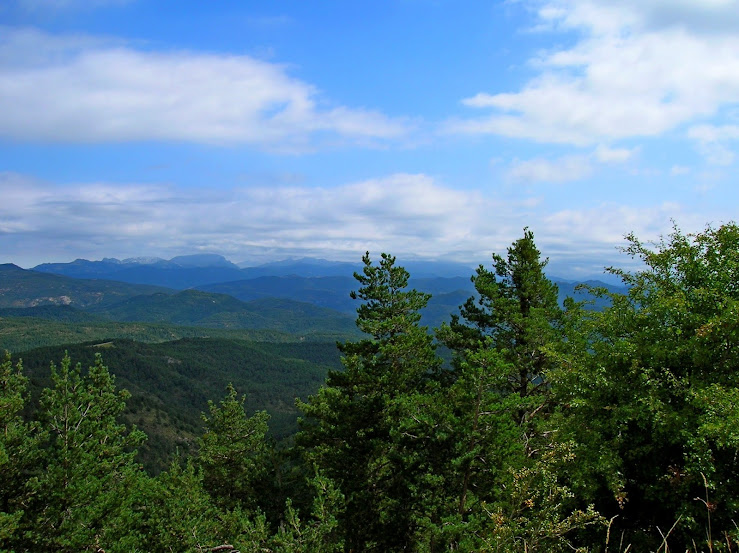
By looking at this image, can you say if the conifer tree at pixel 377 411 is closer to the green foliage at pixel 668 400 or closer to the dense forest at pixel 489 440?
the dense forest at pixel 489 440

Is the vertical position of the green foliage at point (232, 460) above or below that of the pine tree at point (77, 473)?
below

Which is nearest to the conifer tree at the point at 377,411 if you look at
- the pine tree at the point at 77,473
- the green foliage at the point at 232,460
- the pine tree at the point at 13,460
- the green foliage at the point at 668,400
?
the green foliage at the point at 232,460

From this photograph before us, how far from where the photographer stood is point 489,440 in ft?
49.9

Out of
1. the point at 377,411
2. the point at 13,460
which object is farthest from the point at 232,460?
the point at 13,460

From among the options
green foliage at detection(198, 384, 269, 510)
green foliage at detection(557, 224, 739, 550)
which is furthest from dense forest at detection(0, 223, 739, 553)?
green foliage at detection(198, 384, 269, 510)

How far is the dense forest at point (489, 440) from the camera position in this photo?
1066cm

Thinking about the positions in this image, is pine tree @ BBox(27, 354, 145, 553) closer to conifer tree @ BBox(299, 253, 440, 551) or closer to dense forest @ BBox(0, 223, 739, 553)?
dense forest @ BBox(0, 223, 739, 553)

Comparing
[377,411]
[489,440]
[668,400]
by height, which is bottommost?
[377,411]

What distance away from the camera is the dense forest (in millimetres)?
10656

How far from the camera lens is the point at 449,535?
13953 millimetres

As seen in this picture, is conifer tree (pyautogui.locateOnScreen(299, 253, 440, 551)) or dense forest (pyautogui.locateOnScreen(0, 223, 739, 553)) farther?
conifer tree (pyautogui.locateOnScreen(299, 253, 440, 551))

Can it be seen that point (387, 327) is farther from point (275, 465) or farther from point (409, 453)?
point (275, 465)

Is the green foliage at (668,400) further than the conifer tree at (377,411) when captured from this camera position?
No

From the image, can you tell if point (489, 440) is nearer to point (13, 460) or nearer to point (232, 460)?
point (13, 460)
